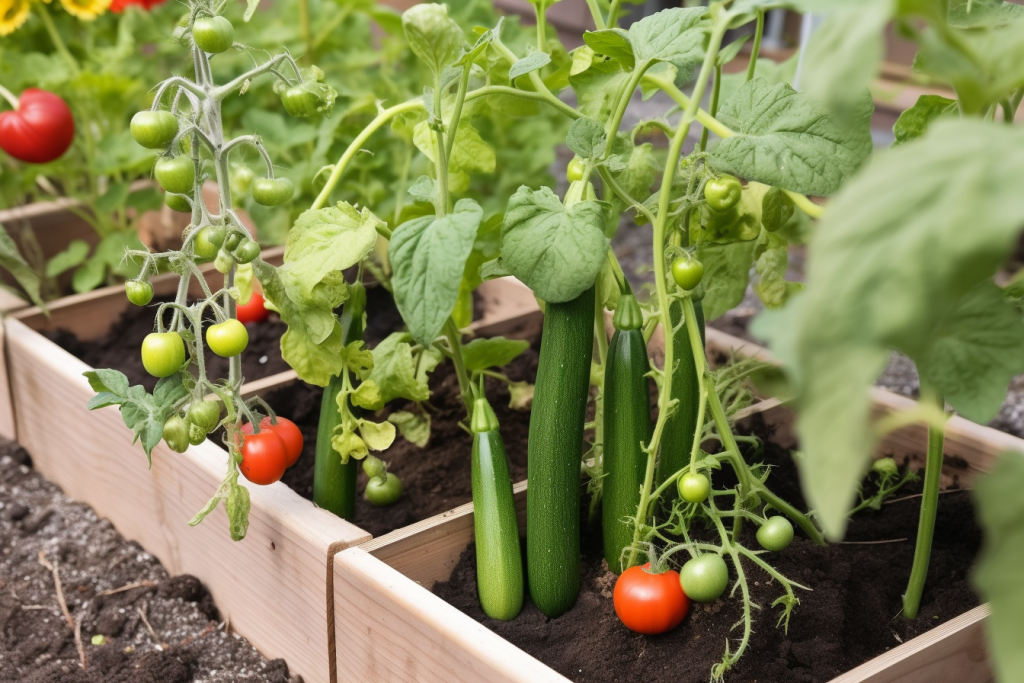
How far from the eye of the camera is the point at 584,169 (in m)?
1.14

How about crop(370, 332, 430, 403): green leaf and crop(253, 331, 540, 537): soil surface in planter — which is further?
crop(253, 331, 540, 537): soil surface in planter

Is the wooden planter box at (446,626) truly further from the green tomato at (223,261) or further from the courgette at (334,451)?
the green tomato at (223,261)

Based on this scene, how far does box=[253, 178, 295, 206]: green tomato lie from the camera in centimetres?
120

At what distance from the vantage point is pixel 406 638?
116cm

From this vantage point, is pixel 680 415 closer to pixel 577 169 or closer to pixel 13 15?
pixel 577 169

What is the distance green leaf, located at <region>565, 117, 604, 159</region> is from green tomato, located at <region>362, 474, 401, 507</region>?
0.56m

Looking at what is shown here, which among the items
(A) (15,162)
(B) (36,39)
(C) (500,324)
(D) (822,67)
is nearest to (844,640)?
(D) (822,67)

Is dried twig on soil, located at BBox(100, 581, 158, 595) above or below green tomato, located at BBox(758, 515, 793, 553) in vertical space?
below

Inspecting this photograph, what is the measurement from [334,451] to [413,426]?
16 centimetres

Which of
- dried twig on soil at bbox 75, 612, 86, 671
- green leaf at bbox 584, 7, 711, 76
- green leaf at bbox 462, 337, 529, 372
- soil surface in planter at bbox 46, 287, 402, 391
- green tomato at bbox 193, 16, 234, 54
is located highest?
green leaf at bbox 584, 7, 711, 76

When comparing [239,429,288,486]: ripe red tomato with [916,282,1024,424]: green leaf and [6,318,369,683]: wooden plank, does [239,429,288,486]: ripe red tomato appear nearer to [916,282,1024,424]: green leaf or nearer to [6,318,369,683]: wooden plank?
[6,318,369,683]: wooden plank

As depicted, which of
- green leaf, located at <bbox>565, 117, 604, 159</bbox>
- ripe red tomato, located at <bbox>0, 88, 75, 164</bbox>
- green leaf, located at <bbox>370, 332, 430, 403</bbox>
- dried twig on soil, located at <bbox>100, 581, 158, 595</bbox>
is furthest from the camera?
ripe red tomato, located at <bbox>0, 88, 75, 164</bbox>

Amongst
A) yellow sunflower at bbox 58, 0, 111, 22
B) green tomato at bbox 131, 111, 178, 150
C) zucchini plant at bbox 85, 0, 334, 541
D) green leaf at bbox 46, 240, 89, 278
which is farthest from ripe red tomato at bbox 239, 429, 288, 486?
yellow sunflower at bbox 58, 0, 111, 22

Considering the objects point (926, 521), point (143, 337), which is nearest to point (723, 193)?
point (926, 521)
